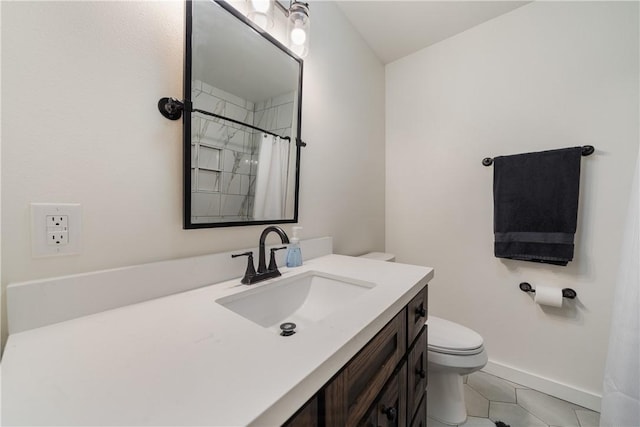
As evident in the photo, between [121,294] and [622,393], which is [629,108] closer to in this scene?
[622,393]

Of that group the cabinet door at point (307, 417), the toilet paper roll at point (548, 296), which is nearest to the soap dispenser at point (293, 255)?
the cabinet door at point (307, 417)

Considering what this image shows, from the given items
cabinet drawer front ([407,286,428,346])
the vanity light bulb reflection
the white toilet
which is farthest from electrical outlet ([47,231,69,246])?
the white toilet

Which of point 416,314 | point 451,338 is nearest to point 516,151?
point 451,338

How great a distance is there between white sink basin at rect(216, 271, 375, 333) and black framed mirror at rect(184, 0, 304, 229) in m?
0.28

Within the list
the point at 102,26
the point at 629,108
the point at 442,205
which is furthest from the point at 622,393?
the point at 102,26

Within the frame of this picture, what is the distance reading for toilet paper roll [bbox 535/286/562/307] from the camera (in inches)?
51.1

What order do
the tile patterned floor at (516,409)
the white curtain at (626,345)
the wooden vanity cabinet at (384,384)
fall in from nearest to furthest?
the wooden vanity cabinet at (384,384) → the white curtain at (626,345) → the tile patterned floor at (516,409)

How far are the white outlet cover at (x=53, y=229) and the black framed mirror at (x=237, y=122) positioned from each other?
9.6 inches

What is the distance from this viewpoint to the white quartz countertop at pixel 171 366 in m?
0.30

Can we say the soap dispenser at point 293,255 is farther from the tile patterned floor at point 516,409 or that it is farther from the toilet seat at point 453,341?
the tile patterned floor at point 516,409

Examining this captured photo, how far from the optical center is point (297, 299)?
92cm

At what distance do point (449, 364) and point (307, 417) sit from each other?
0.99 metres

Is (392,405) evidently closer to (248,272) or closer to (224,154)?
(248,272)

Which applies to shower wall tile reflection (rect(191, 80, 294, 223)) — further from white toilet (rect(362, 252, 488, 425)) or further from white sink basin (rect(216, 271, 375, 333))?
white toilet (rect(362, 252, 488, 425))
